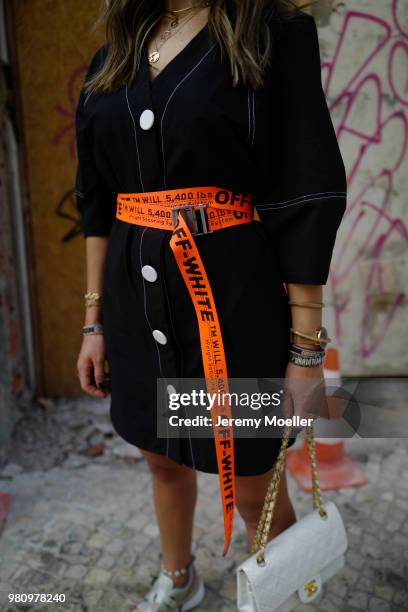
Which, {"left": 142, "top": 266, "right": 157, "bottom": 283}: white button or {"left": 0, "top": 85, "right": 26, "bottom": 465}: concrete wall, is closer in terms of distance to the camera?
{"left": 142, "top": 266, "right": 157, "bottom": 283}: white button

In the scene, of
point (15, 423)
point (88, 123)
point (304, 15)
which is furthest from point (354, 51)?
point (15, 423)

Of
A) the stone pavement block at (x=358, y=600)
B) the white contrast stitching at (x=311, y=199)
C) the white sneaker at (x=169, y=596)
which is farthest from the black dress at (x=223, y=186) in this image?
the stone pavement block at (x=358, y=600)

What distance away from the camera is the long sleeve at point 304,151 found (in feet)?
4.27

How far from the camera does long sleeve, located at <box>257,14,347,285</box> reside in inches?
51.2

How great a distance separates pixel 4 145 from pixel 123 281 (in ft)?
6.57

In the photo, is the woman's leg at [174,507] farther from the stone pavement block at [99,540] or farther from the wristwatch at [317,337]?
the wristwatch at [317,337]

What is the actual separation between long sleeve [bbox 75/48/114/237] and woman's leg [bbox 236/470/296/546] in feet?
2.84

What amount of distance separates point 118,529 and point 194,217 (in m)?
1.68

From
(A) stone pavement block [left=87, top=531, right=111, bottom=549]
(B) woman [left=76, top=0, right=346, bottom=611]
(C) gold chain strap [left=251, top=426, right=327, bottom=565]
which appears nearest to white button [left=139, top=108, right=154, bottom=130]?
(B) woman [left=76, top=0, right=346, bottom=611]

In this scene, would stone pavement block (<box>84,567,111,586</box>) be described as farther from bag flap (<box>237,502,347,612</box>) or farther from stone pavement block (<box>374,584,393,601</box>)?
stone pavement block (<box>374,584,393,601</box>)

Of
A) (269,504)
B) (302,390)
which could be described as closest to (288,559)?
(269,504)

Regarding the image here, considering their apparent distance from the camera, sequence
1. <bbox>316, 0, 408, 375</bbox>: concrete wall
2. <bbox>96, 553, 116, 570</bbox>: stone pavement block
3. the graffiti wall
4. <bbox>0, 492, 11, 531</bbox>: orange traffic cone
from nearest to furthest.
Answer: <bbox>96, 553, 116, 570</bbox>: stone pavement block
<bbox>0, 492, 11, 531</bbox>: orange traffic cone
<bbox>316, 0, 408, 375</bbox>: concrete wall
the graffiti wall

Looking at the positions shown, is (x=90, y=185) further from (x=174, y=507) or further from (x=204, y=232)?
(x=174, y=507)

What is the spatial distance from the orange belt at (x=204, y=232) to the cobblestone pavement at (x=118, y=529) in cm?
98
